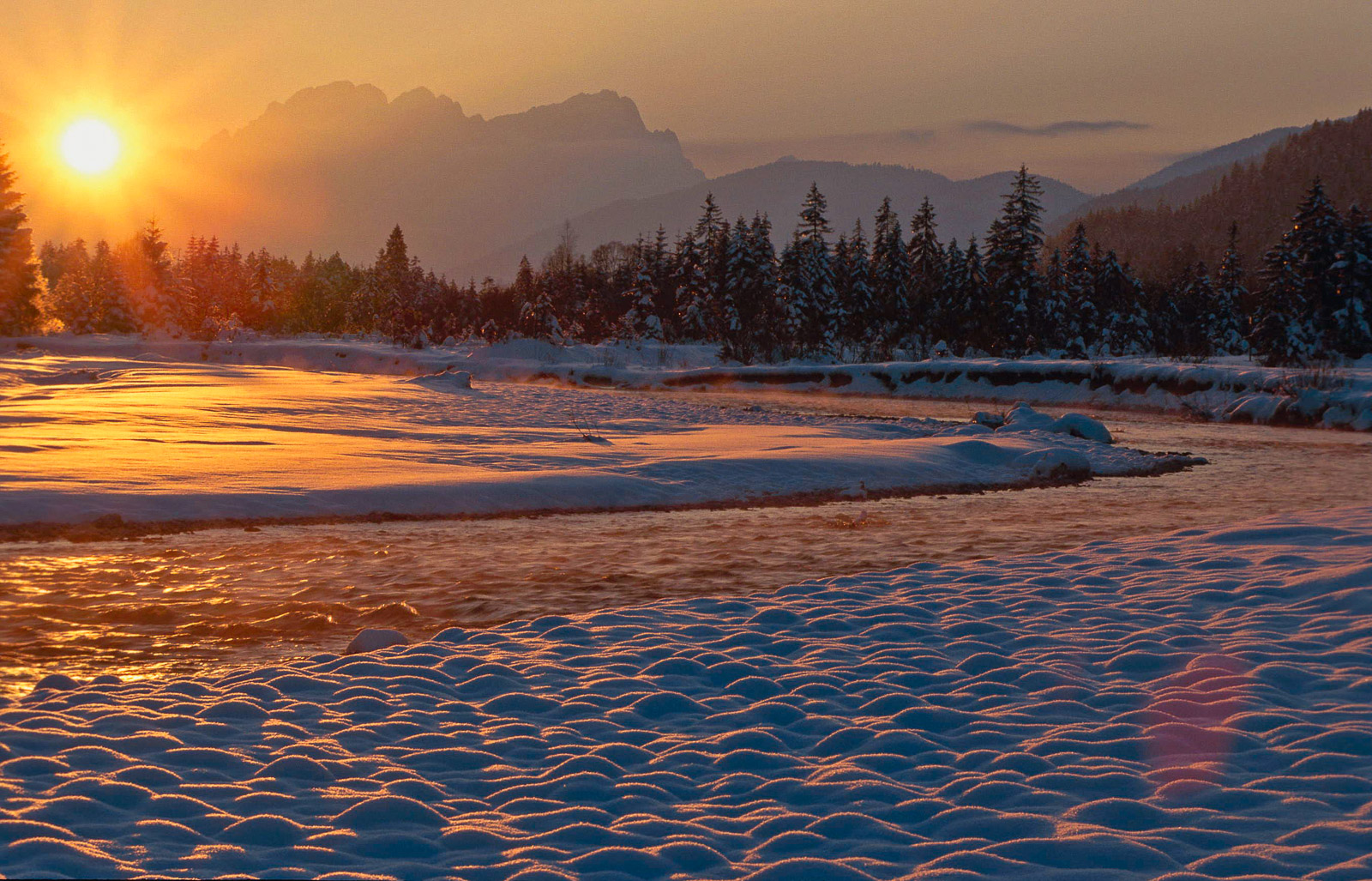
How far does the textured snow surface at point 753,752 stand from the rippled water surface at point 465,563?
2.39 feet

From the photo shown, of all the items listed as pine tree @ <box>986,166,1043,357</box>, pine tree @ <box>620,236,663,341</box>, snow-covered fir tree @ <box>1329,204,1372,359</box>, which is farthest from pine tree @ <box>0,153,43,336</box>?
snow-covered fir tree @ <box>1329,204,1372,359</box>

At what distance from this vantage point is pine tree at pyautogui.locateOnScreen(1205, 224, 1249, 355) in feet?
214

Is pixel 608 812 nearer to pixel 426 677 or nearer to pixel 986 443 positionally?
pixel 426 677

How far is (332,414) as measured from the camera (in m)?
19.7

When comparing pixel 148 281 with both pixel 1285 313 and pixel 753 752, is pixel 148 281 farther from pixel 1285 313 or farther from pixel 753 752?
pixel 753 752

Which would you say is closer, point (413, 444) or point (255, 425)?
point (413, 444)

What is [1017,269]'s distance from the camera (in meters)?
54.0

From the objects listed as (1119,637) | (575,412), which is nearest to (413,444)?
(575,412)

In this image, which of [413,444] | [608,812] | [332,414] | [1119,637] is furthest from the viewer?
[332,414]

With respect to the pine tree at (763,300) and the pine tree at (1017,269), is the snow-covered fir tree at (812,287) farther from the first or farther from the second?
the pine tree at (1017,269)

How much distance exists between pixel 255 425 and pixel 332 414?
2964 mm

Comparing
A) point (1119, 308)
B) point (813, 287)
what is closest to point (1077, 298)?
point (1119, 308)

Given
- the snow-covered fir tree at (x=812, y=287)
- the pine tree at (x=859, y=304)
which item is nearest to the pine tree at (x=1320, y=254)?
the pine tree at (x=859, y=304)

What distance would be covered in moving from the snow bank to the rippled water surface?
1299cm
